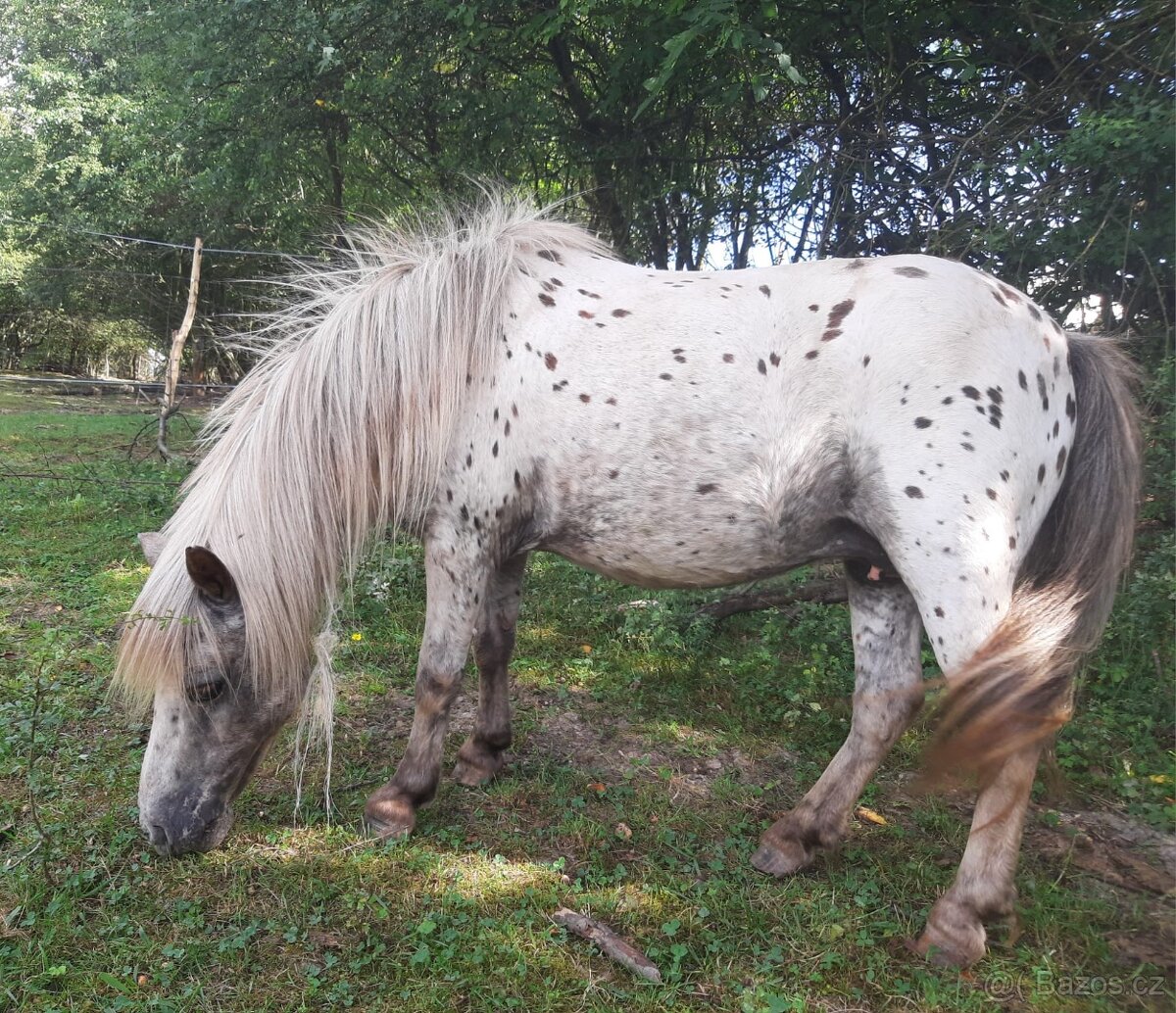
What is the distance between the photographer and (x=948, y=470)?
6.62 feet

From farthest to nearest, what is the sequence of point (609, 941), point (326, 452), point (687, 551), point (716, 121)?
1. point (716, 121)
2. point (326, 452)
3. point (687, 551)
4. point (609, 941)

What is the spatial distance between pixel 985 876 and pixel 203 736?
7.87ft

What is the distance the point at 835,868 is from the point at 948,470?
1.42m

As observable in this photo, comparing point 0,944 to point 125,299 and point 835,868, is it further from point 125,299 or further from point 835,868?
point 125,299

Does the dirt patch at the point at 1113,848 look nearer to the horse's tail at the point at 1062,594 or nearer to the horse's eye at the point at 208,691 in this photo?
the horse's tail at the point at 1062,594

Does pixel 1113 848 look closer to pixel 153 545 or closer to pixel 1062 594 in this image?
pixel 1062 594

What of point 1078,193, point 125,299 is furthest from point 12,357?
point 1078,193

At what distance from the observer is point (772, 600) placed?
433 centimetres

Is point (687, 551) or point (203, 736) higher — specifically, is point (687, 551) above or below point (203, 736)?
above

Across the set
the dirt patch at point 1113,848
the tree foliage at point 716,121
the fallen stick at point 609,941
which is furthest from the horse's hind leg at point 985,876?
the tree foliage at point 716,121

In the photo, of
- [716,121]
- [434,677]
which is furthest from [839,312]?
[716,121]

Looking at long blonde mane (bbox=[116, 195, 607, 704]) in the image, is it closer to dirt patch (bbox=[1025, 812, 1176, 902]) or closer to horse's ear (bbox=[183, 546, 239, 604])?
horse's ear (bbox=[183, 546, 239, 604])

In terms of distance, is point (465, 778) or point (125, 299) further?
point (125, 299)

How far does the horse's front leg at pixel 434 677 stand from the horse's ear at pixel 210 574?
2.05 ft
